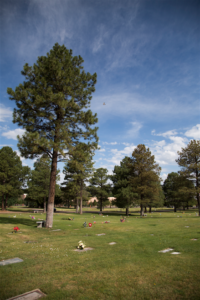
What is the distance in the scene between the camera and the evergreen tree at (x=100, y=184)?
1871 inches

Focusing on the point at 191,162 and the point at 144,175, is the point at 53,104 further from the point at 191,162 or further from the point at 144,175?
the point at 191,162

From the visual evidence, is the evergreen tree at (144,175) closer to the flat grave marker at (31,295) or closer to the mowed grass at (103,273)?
the mowed grass at (103,273)

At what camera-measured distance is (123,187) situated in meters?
37.9

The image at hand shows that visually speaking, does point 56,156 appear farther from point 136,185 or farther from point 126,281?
point 136,185

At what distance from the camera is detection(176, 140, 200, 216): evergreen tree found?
31.4 m

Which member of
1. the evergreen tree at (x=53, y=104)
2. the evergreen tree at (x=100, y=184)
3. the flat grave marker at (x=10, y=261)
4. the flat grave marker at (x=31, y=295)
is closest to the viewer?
the flat grave marker at (x=31, y=295)

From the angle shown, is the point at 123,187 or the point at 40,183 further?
the point at 40,183

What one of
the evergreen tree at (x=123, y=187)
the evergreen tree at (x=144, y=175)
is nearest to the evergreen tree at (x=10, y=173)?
the evergreen tree at (x=123, y=187)

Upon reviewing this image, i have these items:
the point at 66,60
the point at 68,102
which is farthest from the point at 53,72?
the point at 68,102

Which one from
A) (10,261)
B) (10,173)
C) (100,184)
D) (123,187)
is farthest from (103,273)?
(100,184)

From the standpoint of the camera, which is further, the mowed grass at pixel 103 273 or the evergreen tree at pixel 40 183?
the evergreen tree at pixel 40 183

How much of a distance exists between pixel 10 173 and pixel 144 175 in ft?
87.7

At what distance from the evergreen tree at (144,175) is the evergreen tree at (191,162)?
192 inches

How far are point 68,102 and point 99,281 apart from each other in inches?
508
